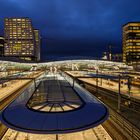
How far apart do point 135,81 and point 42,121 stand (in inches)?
2199

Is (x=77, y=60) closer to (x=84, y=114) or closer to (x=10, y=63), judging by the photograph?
(x=10, y=63)

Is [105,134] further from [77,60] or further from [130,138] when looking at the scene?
[77,60]

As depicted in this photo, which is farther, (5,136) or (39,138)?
(5,136)

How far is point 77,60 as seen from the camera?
119312mm

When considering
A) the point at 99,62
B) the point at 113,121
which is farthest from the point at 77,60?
the point at 113,121

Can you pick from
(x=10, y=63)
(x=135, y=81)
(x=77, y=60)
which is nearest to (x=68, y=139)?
(x=135, y=81)

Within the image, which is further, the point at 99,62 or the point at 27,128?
the point at 99,62

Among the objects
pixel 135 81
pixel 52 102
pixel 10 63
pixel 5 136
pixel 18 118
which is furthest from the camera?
pixel 10 63

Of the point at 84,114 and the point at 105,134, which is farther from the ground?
the point at 84,114

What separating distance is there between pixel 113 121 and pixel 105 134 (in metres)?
3.46

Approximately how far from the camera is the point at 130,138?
16.3 metres

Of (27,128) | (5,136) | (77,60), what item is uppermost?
(77,60)

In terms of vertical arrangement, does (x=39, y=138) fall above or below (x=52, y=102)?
below

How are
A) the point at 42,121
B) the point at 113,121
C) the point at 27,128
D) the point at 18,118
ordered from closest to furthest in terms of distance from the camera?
the point at 27,128 < the point at 42,121 < the point at 18,118 < the point at 113,121
